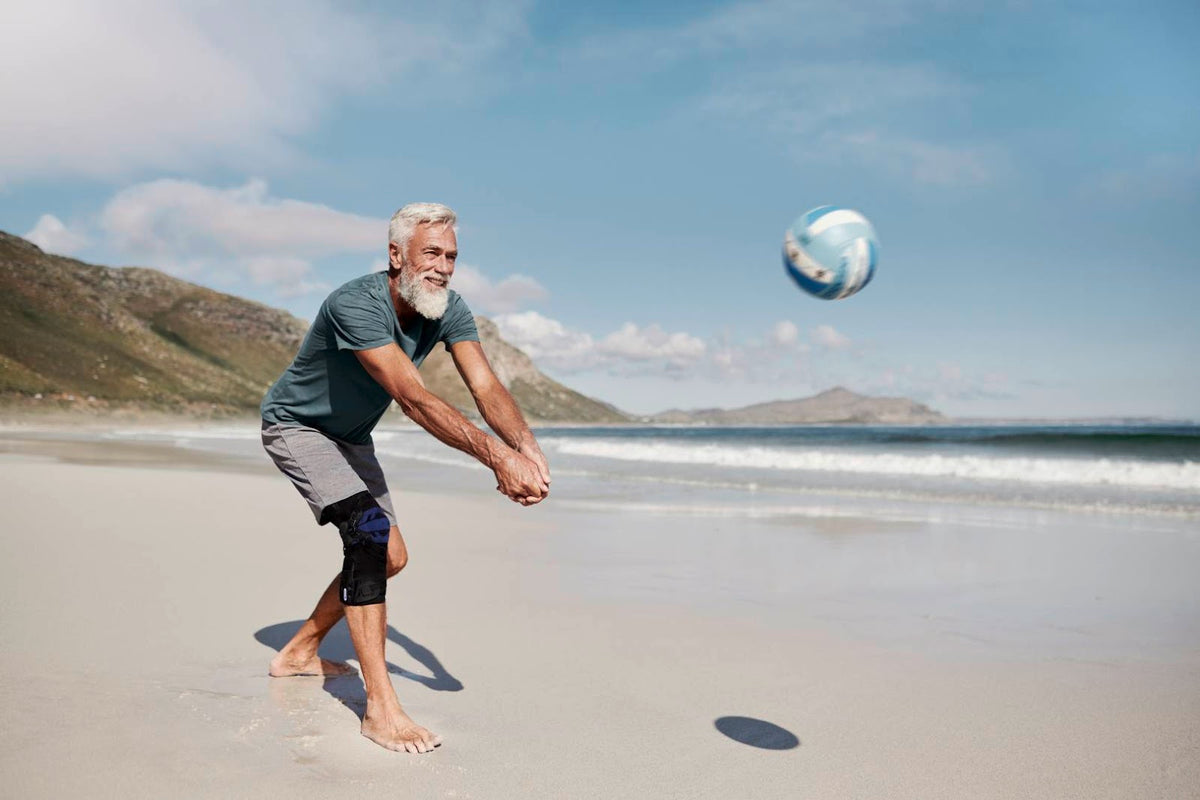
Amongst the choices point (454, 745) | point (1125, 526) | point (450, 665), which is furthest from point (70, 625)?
point (1125, 526)

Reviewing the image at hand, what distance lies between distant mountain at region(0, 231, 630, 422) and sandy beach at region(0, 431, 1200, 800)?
4337 centimetres

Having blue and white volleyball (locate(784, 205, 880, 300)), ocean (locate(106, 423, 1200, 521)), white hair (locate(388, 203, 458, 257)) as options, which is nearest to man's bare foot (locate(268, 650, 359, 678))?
Result: white hair (locate(388, 203, 458, 257))

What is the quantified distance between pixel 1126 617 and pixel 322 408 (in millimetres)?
4807

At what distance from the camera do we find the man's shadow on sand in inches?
146

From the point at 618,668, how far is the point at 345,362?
6.33 ft

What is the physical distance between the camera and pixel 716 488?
14.3m

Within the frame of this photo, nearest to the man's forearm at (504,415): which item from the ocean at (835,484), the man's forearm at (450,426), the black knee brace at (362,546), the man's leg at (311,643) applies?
the man's forearm at (450,426)

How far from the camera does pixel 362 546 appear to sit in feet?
10.8

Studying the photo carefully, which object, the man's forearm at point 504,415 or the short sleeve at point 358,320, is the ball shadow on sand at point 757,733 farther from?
the short sleeve at point 358,320

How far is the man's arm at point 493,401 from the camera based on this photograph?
10.1ft

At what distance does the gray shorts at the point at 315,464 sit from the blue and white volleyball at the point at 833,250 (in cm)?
244

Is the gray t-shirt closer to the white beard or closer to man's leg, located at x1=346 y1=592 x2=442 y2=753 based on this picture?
the white beard

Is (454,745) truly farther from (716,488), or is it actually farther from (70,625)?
(716,488)

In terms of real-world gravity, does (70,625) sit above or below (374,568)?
below
